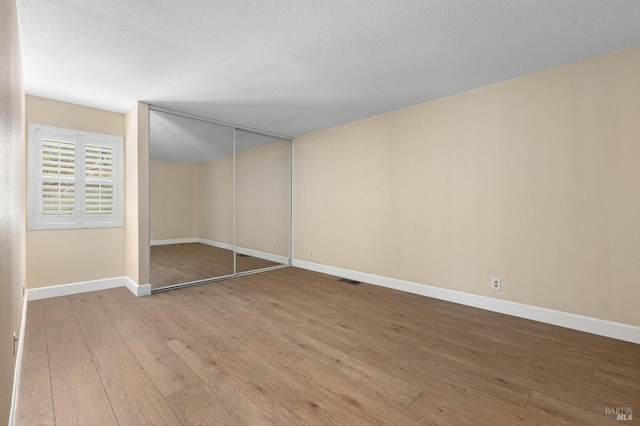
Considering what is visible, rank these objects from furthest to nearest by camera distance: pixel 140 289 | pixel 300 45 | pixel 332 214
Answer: pixel 332 214
pixel 140 289
pixel 300 45

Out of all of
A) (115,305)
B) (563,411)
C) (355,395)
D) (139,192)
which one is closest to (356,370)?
(355,395)

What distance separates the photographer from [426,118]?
3.69m

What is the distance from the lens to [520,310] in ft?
9.69

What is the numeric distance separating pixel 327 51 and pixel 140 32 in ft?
4.98

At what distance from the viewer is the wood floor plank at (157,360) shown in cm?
184

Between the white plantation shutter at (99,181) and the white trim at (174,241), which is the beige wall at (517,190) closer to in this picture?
the white trim at (174,241)

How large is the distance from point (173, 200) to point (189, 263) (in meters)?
0.98

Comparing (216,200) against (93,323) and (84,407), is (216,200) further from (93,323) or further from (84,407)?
(84,407)

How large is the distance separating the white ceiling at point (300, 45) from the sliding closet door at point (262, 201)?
152 centimetres

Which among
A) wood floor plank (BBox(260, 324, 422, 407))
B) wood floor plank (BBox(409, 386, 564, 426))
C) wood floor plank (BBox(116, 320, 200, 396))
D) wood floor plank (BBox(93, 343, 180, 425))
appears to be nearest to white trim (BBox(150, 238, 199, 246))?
wood floor plank (BBox(116, 320, 200, 396))

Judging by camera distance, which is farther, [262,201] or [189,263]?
[262,201]

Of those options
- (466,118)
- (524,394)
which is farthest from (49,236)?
(466,118)

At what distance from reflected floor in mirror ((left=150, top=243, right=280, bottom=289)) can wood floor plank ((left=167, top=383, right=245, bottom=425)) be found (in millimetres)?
2548

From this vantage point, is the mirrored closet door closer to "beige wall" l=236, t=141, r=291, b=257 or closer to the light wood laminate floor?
"beige wall" l=236, t=141, r=291, b=257
